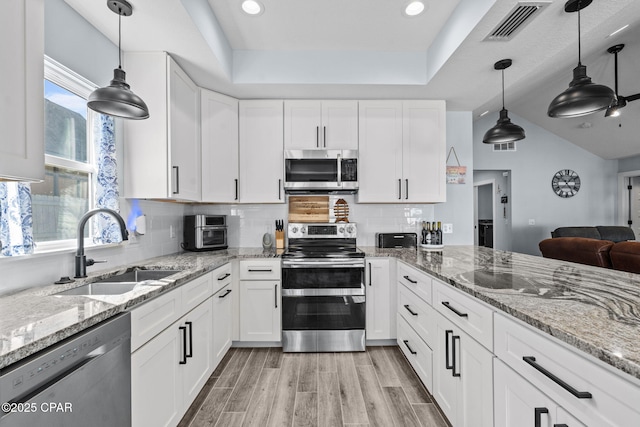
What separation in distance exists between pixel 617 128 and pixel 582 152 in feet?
3.36

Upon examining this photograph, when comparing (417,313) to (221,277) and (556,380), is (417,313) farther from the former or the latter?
(221,277)

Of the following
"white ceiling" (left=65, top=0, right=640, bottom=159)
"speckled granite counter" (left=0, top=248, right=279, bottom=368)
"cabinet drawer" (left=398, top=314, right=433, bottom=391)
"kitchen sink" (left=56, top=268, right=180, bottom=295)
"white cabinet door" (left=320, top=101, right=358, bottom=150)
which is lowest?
"cabinet drawer" (left=398, top=314, right=433, bottom=391)

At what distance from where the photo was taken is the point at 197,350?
1.99 m

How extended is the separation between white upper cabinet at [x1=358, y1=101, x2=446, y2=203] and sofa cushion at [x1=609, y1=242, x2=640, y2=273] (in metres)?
1.74

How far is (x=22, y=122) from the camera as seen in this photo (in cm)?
102

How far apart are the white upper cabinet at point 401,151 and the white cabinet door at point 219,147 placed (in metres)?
1.30

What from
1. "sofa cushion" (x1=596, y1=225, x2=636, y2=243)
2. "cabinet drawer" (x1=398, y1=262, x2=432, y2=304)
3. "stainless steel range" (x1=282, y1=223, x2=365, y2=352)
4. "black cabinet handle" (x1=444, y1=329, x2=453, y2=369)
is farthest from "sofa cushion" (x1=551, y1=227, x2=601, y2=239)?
"black cabinet handle" (x1=444, y1=329, x2=453, y2=369)

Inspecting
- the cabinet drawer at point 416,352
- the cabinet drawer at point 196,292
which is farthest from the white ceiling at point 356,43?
the cabinet drawer at point 416,352

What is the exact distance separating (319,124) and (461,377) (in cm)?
247

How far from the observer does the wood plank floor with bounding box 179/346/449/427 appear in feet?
6.06

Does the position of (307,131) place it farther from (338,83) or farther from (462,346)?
(462,346)

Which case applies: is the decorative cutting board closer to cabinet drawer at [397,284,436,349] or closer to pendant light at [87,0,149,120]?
cabinet drawer at [397,284,436,349]

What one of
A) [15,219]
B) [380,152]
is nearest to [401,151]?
[380,152]

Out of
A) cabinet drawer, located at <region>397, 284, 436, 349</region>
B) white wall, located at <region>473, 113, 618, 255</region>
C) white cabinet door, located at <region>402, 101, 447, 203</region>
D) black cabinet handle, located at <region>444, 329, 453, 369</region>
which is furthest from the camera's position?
white wall, located at <region>473, 113, 618, 255</region>
